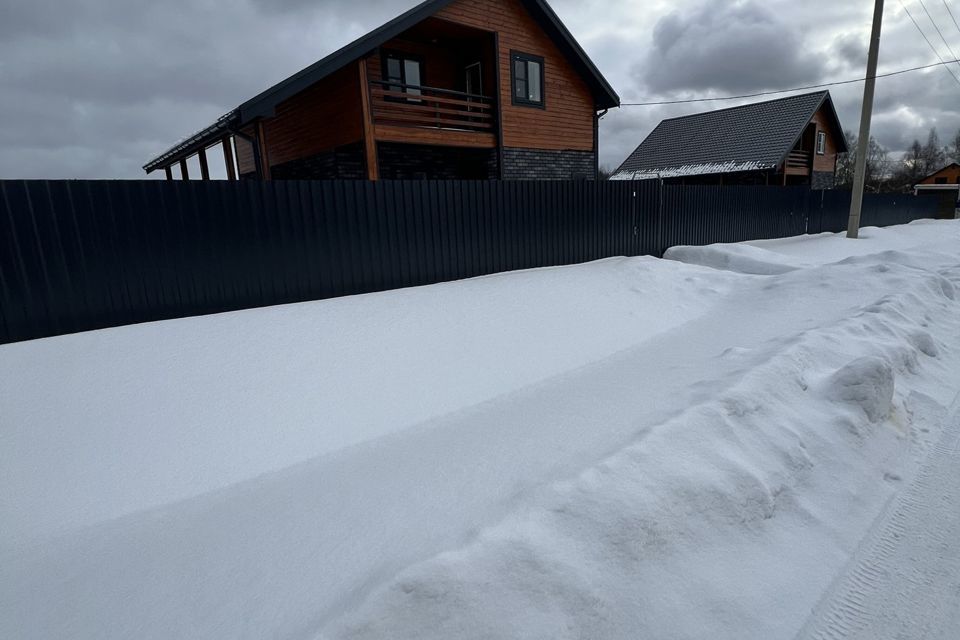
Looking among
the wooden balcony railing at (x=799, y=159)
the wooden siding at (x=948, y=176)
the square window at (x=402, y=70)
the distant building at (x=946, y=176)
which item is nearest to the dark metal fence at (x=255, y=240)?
the square window at (x=402, y=70)

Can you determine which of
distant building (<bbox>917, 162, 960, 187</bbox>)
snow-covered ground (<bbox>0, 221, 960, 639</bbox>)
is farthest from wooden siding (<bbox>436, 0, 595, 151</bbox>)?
distant building (<bbox>917, 162, 960, 187</bbox>)

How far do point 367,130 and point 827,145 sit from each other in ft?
89.4

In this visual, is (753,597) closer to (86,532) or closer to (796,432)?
(796,432)

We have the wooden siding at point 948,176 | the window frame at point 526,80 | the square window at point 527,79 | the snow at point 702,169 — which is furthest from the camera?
the wooden siding at point 948,176

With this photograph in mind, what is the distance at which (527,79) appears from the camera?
1384 cm

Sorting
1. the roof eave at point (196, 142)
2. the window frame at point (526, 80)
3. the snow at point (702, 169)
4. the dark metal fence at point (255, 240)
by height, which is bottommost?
the dark metal fence at point (255, 240)

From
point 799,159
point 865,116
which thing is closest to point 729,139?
point 799,159

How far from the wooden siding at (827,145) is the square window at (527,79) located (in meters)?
17.3

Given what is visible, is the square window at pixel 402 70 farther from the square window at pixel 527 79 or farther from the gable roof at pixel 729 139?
the gable roof at pixel 729 139

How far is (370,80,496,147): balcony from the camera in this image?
1134cm

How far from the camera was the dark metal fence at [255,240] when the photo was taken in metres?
4.60

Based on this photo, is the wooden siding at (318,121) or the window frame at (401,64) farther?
the window frame at (401,64)

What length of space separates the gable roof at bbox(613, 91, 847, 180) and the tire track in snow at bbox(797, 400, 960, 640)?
22.5m

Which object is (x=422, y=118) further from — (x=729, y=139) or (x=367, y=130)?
(x=729, y=139)
